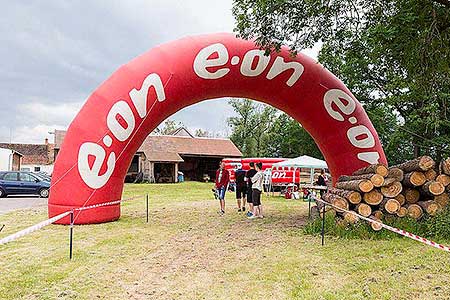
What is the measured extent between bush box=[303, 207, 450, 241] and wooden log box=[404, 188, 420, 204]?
1.47 ft

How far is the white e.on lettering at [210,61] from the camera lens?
9734 millimetres

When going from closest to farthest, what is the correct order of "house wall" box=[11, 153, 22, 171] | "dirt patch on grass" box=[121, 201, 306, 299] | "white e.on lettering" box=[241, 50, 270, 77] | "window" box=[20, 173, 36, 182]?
"dirt patch on grass" box=[121, 201, 306, 299]
"white e.on lettering" box=[241, 50, 270, 77]
"window" box=[20, 173, 36, 182]
"house wall" box=[11, 153, 22, 171]

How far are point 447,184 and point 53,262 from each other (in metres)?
7.22

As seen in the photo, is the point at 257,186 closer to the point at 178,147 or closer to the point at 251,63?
the point at 251,63

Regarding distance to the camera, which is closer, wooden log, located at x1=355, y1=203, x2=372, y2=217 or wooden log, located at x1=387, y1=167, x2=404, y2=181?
wooden log, located at x1=355, y1=203, x2=372, y2=217

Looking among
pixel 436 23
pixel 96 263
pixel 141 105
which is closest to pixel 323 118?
pixel 436 23

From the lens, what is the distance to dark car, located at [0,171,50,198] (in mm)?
19375

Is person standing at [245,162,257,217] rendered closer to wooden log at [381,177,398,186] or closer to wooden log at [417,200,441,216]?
wooden log at [381,177,398,186]

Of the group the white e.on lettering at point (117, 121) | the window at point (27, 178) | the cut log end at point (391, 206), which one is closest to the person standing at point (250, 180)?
the white e.on lettering at point (117, 121)

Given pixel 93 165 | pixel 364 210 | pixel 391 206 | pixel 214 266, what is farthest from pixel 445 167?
pixel 93 165

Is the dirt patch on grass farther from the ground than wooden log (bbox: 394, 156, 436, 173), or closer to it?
closer to it

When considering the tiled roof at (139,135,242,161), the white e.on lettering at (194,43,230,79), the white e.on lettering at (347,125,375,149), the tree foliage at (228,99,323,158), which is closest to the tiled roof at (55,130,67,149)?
the tiled roof at (139,135,242,161)

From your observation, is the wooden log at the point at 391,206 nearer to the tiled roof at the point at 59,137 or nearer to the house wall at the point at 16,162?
the tiled roof at the point at 59,137

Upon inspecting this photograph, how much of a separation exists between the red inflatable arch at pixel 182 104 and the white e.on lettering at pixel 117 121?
0.07ft
